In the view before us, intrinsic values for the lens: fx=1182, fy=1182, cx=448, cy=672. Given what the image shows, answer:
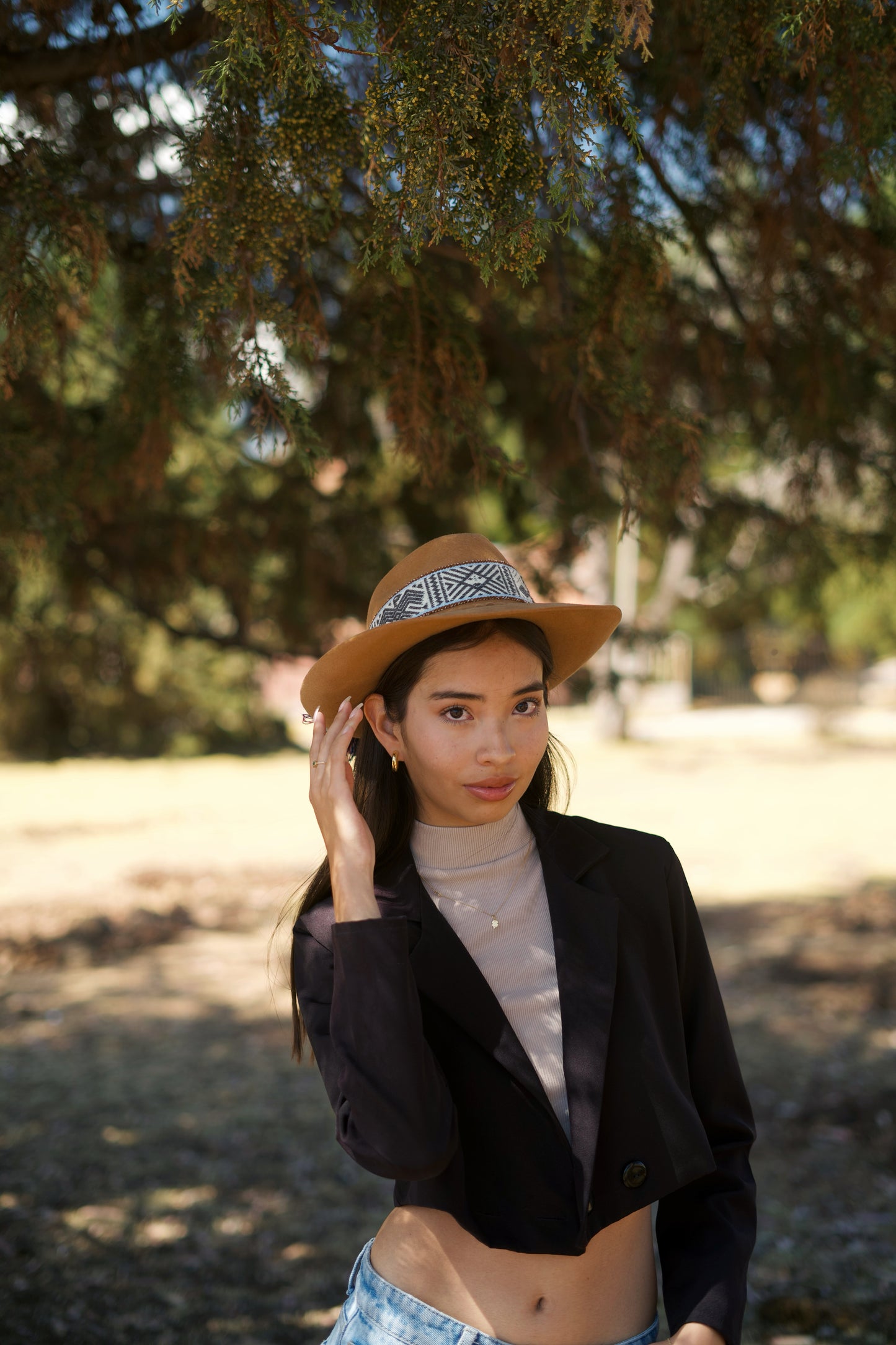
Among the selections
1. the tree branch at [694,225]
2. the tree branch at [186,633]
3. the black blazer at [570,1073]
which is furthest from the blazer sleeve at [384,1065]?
the tree branch at [186,633]

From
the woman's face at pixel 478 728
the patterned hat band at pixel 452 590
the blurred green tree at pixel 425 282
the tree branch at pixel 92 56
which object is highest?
the tree branch at pixel 92 56

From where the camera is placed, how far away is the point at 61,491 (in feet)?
10.6

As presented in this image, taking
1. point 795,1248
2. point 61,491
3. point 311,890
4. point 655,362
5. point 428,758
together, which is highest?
point 655,362

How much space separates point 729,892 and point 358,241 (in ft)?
27.1

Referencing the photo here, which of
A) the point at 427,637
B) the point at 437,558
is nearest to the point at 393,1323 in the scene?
the point at 427,637

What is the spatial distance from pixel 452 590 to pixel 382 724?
0.82 ft

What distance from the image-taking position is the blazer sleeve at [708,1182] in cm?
166

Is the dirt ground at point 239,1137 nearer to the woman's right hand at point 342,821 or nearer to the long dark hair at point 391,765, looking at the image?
the long dark hair at point 391,765

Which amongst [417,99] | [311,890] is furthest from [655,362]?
[311,890]

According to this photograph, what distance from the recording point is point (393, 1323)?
1.63 metres

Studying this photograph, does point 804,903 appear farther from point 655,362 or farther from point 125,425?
point 125,425

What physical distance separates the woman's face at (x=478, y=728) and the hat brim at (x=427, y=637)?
0.18 ft

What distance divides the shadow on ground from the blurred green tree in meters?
2.18

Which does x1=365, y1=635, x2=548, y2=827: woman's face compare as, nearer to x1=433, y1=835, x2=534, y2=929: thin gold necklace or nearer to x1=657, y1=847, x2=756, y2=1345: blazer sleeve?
x1=433, y1=835, x2=534, y2=929: thin gold necklace
